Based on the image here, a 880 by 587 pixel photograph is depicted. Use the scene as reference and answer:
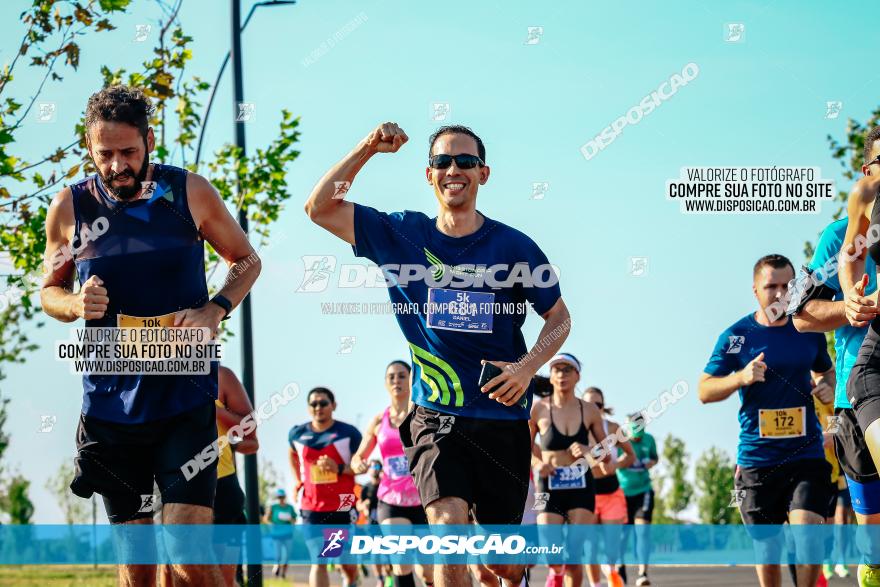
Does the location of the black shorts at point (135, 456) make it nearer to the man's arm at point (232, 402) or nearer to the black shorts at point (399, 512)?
the man's arm at point (232, 402)

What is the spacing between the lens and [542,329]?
6.93 metres

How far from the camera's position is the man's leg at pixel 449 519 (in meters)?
6.52

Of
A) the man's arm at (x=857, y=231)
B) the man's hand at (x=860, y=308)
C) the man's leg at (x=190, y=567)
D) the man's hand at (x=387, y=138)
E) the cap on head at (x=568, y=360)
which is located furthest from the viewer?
the cap on head at (x=568, y=360)

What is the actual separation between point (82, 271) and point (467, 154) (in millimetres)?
2198

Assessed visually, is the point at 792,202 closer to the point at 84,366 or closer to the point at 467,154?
the point at 467,154

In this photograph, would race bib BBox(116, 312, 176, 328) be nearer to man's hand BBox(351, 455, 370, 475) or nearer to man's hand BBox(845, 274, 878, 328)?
man's hand BBox(845, 274, 878, 328)

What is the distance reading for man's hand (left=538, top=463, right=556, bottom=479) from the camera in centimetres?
1232

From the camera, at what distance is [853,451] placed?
24.4 feet

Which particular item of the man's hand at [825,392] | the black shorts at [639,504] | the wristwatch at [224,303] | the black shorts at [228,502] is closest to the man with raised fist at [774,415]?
the man's hand at [825,392]

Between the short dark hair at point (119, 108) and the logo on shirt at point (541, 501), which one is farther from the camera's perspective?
the logo on shirt at point (541, 501)

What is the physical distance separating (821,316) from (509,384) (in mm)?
1611

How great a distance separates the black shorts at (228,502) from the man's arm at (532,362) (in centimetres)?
409

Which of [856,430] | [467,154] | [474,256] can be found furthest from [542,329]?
[856,430]

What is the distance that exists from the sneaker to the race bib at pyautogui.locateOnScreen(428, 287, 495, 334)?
2642 millimetres
